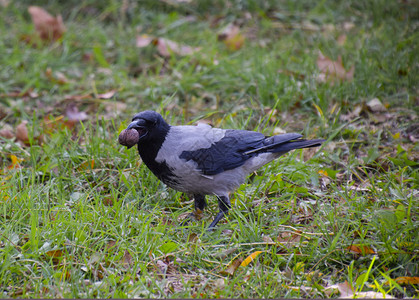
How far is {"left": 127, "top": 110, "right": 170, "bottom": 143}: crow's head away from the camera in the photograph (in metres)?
3.44

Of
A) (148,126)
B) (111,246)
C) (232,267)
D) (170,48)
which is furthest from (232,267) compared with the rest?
(170,48)

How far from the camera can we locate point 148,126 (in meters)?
3.48

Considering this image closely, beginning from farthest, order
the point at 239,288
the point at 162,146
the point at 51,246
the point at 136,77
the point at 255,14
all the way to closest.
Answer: the point at 255,14
the point at 136,77
the point at 162,146
the point at 51,246
the point at 239,288

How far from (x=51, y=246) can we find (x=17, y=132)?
6.23 feet

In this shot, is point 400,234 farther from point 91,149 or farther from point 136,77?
point 136,77

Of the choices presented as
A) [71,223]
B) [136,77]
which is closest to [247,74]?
[136,77]

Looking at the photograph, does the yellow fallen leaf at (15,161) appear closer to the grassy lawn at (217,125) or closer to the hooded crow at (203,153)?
the grassy lawn at (217,125)

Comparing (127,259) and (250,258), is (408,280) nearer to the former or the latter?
(250,258)

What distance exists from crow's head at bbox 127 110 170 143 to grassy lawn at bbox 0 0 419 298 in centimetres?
48

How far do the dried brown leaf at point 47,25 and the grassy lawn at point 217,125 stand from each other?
0.34ft

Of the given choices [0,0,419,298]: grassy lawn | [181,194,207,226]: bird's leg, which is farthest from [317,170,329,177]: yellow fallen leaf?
[181,194,207,226]: bird's leg

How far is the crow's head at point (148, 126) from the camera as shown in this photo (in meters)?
3.44

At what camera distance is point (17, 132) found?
4.55 metres

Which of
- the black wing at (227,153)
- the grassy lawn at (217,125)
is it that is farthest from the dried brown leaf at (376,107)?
the black wing at (227,153)
